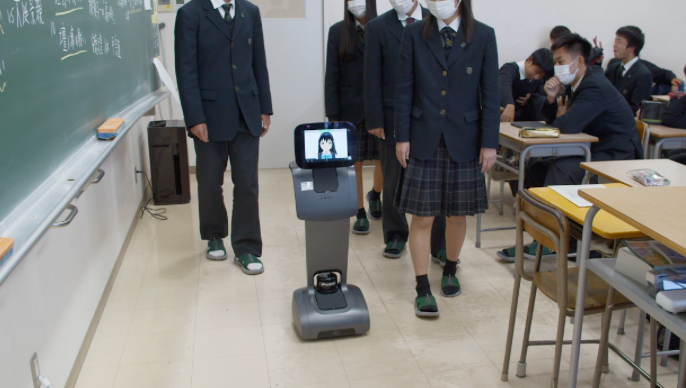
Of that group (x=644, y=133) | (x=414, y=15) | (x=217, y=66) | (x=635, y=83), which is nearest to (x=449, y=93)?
(x=414, y=15)

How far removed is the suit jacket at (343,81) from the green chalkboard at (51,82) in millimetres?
1185

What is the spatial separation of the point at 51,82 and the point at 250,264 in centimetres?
157

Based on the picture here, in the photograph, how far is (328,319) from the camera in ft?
8.27

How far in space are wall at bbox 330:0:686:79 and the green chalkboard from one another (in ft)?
11.8

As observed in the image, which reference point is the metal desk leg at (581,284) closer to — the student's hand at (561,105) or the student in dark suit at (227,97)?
the student in dark suit at (227,97)

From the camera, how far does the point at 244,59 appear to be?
3055 mm

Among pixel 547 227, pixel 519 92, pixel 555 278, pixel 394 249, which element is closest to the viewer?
pixel 547 227

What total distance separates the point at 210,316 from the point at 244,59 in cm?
129

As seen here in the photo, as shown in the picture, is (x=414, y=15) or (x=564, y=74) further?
(x=564, y=74)

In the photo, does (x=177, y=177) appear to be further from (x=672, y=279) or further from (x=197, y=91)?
(x=672, y=279)

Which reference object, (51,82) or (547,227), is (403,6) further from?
(51,82)

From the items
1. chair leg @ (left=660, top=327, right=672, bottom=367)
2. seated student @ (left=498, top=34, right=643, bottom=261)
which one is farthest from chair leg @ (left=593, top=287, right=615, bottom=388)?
seated student @ (left=498, top=34, right=643, bottom=261)

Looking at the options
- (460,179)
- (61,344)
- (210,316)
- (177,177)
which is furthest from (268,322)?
(177,177)

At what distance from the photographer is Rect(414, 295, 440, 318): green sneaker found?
2.74 m
